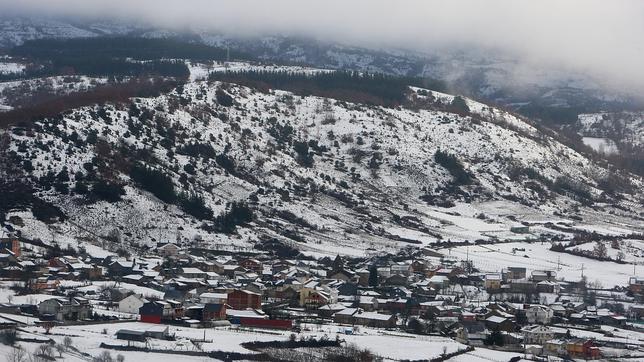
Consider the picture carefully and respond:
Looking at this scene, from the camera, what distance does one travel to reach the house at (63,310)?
49312mm

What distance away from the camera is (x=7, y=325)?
1750 inches

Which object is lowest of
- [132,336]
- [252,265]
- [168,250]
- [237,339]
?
[252,265]

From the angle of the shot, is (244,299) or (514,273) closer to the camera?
(244,299)

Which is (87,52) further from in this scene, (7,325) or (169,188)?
(7,325)

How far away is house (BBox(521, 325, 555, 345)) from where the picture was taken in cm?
5053

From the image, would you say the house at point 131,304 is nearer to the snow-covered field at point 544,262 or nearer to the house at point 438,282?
the house at point 438,282

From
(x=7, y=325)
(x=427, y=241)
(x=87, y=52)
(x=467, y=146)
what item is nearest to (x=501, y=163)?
(x=467, y=146)

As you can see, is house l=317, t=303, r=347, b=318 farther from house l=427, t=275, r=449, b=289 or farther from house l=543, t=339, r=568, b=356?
house l=543, t=339, r=568, b=356

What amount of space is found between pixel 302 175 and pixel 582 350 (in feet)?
184

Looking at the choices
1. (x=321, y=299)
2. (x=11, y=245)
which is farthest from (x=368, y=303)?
(x=11, y=245)

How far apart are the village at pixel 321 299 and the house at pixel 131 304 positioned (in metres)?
0.05

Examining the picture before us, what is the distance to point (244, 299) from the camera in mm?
56844

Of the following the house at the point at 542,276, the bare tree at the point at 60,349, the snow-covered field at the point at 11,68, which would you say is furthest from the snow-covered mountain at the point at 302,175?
the snow-covered field at the point at 11,68

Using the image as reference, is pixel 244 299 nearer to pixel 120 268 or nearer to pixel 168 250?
pixel 120 268
